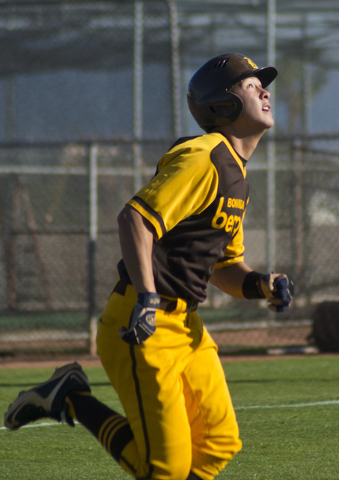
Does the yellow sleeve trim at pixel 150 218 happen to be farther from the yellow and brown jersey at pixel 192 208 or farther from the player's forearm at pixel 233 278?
the player's forearm at pixel 233 278

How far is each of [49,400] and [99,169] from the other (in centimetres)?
759

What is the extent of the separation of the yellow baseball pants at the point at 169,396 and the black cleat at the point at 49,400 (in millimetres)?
383

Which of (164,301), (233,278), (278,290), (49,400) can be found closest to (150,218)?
(164,301)

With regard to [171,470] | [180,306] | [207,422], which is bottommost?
[171,470]

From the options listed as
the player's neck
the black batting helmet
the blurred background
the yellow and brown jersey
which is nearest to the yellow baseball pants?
the yellow and brown jersey

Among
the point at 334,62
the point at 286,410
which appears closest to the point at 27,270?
the point at 286,410

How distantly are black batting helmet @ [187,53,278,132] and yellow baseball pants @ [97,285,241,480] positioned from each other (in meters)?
0.89

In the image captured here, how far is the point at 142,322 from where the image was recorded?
2252 mm

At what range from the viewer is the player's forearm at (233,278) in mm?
3131

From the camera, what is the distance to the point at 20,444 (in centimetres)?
407

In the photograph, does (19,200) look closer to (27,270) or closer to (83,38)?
(27,270)

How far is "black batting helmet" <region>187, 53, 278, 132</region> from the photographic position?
9.30 ft

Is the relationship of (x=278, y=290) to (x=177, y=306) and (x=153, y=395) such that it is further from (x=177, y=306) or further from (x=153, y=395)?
(x=153, y=395)

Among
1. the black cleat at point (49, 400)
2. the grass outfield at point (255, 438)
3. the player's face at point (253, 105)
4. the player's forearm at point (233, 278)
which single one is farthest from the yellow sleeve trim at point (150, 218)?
the grass outfield at point (255, 438)
